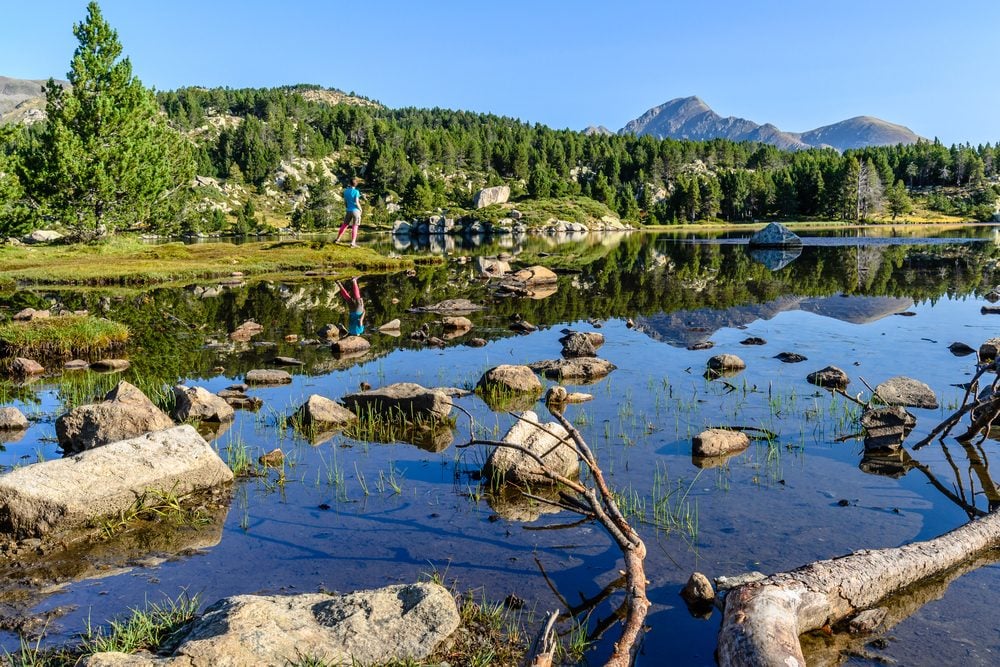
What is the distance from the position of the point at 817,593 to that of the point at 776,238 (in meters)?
74.7

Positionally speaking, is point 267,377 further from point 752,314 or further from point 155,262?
point 155,262

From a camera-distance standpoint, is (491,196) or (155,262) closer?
(155,262)

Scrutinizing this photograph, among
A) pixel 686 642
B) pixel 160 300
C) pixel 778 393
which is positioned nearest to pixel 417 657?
pixel 686 642

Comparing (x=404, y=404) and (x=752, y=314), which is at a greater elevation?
(x=752, y=314)

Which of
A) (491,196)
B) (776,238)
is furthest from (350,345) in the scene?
(491,196)

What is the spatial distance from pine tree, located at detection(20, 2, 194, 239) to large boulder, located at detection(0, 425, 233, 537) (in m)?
48.7

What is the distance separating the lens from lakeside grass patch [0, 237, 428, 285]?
4591 centimetres

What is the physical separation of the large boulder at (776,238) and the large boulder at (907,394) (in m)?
62.8

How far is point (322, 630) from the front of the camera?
6.26 meters

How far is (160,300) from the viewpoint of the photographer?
36.7m

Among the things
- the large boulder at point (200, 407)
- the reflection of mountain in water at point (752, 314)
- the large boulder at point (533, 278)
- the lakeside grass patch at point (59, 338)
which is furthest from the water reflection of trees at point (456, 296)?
the large boulder at point (200, 407)

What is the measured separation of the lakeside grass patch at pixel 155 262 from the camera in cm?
4591

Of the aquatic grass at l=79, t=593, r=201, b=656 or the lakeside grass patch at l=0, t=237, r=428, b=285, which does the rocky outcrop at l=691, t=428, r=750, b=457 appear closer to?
the aquatic grass at l=79, t=593, r=201, b=656

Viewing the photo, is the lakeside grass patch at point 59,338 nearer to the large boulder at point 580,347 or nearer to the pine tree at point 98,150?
the large boulder at point 580,347
